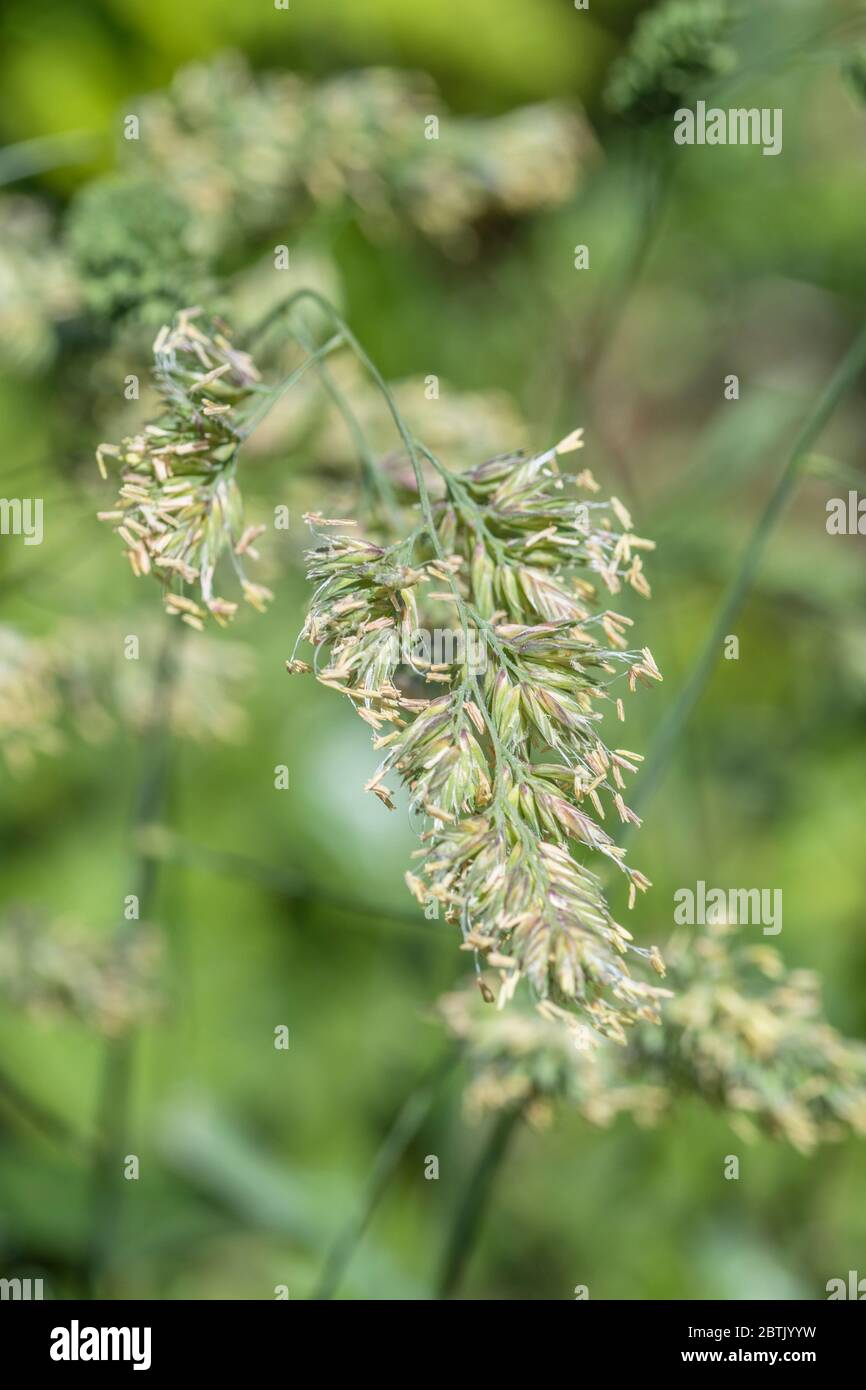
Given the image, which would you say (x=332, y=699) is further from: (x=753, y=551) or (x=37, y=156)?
(x=753, y=551)

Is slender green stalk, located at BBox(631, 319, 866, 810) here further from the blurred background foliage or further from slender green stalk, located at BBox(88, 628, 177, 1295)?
slender green stalk, located at BBox(88, 628, 177, 1295)

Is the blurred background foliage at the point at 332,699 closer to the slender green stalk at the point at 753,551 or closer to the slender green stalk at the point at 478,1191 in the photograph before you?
the slender green stalk at the point at 753,551

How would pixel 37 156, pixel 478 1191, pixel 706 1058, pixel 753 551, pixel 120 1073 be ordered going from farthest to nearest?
pixel 37 156, pixel 120 1073, pixel 478 1191, pixel 753 551, pixel 706 1058

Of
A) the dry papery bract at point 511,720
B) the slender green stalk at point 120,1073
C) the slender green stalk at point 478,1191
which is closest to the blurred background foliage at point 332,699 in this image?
the slender green stalk at point 120,1073

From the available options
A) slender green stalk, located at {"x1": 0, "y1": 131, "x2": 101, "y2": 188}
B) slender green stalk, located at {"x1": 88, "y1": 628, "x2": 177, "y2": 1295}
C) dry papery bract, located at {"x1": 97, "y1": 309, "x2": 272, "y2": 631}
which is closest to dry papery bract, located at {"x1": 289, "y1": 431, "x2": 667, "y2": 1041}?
dry papery bract, located at {"x1": 97, "y1": 309, "x2": 272, "y2": 631}

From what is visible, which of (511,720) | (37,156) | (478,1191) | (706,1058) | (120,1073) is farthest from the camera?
(37,156)

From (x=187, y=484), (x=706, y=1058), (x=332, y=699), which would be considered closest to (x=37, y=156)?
(x=332, y=699)
